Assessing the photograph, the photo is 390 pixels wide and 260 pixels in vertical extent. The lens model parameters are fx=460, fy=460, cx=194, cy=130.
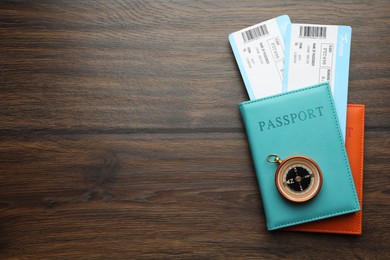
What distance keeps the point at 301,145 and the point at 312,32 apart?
0.24 m

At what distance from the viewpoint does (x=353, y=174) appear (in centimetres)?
91

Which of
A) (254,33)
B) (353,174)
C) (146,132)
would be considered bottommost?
(353,174)

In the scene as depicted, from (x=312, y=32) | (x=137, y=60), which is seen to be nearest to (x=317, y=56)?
(x=312, y=32)

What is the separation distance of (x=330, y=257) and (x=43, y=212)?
0.59 meters

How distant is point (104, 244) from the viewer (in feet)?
3.06

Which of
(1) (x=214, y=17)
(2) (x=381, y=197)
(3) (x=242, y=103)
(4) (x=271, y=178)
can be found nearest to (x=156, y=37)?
(1) (x=214, y=17)

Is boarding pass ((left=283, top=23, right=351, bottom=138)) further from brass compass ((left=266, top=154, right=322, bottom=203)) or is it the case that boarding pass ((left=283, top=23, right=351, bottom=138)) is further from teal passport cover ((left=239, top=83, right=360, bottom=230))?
brass compass ((left=266, top=154, right=322, bottom=203))

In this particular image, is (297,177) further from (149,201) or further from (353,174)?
(149,201)

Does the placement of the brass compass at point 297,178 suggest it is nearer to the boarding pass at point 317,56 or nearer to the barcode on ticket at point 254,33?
the boarding pass at point 317,56

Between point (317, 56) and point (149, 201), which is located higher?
point (317, 56)

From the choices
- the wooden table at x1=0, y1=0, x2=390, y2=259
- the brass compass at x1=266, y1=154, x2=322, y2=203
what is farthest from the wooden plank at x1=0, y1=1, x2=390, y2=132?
the brass compass at x1=266, y1=154, x2=322, y2=203

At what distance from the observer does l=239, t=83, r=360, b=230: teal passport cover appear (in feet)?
2.95

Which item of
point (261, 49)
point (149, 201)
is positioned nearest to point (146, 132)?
point (149, 201)

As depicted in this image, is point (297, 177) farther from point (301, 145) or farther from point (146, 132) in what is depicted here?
point (146, 132)
